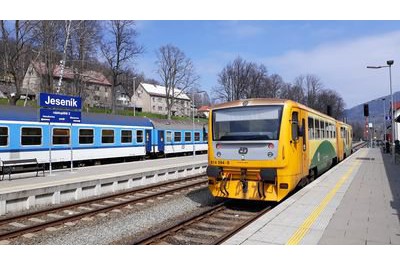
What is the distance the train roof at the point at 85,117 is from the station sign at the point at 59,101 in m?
1.91

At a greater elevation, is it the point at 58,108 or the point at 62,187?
the point at 58,108

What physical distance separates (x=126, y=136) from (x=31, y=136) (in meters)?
7.86

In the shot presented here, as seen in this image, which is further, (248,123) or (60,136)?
(60,136)

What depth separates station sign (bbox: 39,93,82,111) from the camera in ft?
52.1

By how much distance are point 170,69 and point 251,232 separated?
66840 mm

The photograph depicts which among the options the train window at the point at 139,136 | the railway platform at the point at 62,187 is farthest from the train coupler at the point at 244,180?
the train window at the point at 139,136

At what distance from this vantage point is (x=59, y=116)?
54.2 feet

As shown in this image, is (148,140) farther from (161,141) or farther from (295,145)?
(295,145)

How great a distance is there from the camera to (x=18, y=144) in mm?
16938

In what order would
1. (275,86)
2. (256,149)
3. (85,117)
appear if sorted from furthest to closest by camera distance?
(275,86) < (85,117) < (256,149)

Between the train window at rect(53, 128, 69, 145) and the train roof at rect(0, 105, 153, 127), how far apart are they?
4.24 feet

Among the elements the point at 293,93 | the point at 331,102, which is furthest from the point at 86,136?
the point at 331,102

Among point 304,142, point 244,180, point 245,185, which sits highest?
point 304,142

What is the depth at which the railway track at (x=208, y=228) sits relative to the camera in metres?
7.19
